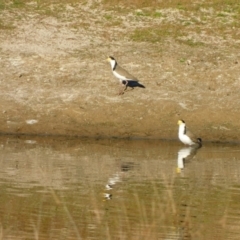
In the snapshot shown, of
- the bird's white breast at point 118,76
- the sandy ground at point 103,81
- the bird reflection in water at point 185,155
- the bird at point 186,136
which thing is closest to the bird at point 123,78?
the bird's white breast at point 118,76

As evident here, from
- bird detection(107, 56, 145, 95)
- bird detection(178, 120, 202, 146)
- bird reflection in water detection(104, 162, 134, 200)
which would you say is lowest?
bird detection(178, 120, 202, 146)

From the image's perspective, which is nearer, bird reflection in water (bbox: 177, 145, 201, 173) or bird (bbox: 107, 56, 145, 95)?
bird reflection in water (bbox: 177, 145, 201, 173)

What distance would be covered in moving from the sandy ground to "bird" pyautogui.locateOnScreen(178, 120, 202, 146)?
0.54m

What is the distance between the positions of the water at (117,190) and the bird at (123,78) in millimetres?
2857

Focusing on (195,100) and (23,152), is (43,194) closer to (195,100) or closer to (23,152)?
(23,152)

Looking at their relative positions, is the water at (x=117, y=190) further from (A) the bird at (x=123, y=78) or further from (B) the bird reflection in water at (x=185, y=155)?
(A) the bird at (x=123, y=78)

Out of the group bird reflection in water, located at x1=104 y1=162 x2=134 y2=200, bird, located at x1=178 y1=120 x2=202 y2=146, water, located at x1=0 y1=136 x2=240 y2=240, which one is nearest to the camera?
water, located at x1=0 y1=136 x2=240 y2=240

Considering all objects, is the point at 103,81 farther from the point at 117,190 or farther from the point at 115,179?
the point at 117,190

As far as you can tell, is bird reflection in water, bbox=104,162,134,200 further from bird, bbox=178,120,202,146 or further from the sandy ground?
the sandy ground

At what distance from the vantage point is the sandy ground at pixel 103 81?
999 inches

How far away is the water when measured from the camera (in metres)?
14.2

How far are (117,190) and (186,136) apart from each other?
21.9 ft

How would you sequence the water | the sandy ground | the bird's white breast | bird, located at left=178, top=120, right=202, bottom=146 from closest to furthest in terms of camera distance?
the water < bird, located at left=178, top=120, right=202, bottom=146 < the sandy ground < the bird's white breast

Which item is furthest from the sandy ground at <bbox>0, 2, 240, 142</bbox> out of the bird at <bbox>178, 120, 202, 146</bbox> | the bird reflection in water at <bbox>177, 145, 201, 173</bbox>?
the bird reflection in water at <bbox>177, 145, 201, 173</bbox>
